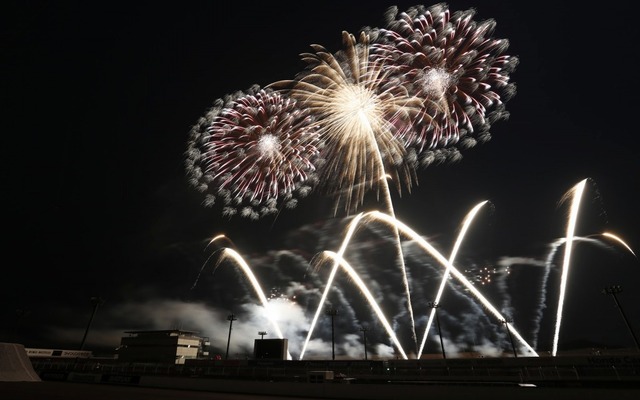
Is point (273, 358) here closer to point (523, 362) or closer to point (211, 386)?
point (211, 386)

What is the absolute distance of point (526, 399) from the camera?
2275 centimetres

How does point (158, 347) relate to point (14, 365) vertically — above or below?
above

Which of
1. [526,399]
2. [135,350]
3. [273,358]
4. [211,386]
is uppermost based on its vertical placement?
[135,350]

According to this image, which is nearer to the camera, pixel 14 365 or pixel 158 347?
pixel 14 365

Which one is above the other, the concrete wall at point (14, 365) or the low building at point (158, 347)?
the low building at point (158, 347)

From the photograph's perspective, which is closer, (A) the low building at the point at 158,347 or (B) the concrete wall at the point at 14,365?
(B) the concrete wall at the point at 14,365

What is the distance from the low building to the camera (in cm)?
9094

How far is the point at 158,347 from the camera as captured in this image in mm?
92438

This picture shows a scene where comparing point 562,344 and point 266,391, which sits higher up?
point 562,344

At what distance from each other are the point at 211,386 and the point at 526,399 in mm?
28718

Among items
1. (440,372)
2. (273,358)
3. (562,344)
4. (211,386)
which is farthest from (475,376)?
(562,344)

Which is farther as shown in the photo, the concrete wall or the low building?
the low building

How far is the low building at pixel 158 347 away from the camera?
90.9 m

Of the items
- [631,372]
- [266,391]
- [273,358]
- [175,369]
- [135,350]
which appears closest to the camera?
[631,372]
